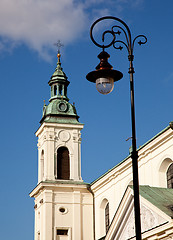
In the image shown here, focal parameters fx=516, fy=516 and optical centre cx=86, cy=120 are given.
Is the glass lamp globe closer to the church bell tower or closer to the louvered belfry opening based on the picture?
the church bell tower

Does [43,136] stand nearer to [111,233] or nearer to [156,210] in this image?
[111,233]

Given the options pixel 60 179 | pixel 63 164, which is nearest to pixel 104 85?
pixel 60 179

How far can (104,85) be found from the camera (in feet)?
41.0

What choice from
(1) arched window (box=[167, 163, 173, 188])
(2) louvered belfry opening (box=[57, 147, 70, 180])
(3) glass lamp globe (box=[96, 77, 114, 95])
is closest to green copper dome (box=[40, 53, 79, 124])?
(2) louvered belfry opening (box=[57, 147, 70, 180])

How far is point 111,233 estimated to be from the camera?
2386cm

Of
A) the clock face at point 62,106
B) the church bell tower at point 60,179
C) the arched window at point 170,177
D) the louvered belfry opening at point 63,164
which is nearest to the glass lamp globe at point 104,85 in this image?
the arched window at point 170,177

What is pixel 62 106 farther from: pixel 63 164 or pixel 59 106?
pixel 63 164

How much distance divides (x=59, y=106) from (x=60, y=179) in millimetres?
6011

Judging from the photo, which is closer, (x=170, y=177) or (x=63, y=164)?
(x=170, y=177)

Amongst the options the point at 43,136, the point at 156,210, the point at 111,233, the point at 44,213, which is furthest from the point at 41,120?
the point at 156,210

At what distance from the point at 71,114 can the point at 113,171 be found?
7.96 meters

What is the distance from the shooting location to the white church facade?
30328 mm

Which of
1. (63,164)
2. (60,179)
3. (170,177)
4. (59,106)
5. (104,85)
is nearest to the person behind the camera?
(104,85)

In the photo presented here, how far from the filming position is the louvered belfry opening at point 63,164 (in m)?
39.9
